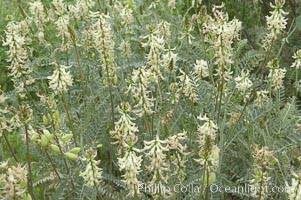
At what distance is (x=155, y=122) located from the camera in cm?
261

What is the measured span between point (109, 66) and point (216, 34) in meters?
0.59

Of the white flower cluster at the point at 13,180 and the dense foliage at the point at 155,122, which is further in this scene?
the dense foliage at the point at 155,122

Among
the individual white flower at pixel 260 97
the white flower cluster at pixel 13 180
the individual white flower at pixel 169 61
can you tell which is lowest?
the individual white flower at pixel 260 97

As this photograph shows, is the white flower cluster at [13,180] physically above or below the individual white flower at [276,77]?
below

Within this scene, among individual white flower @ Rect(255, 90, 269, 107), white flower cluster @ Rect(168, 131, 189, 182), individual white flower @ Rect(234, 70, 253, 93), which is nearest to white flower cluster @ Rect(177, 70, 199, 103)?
individual white flower @ Rect(234, 70, 253, 93)

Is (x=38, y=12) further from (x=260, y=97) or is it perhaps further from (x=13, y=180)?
(x=13, y=180)

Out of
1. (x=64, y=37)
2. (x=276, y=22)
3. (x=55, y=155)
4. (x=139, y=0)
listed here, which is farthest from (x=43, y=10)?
(x=276, y=22)

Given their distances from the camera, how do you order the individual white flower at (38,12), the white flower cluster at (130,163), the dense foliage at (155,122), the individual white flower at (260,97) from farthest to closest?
1. the individual white flower at (38,12)
2. the individual white flower at (260,97)
3. the dense foliage at (155,122)
4. the white flower cluster at (130,163)

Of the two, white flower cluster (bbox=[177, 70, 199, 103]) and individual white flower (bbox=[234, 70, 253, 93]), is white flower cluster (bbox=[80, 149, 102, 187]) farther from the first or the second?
individual white flower (bbox=[234, 70, 253, 93])

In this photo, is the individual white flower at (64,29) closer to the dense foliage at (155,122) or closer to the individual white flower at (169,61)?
the dense foliage at (155,122)

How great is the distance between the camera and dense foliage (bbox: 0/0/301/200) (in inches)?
72.5

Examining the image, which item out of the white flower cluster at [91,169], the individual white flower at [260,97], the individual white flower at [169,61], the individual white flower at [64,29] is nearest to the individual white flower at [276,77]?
the individual white flower at [260,97]

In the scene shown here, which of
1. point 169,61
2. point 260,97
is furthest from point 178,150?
point 260,97

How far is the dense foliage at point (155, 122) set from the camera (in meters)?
1.84
